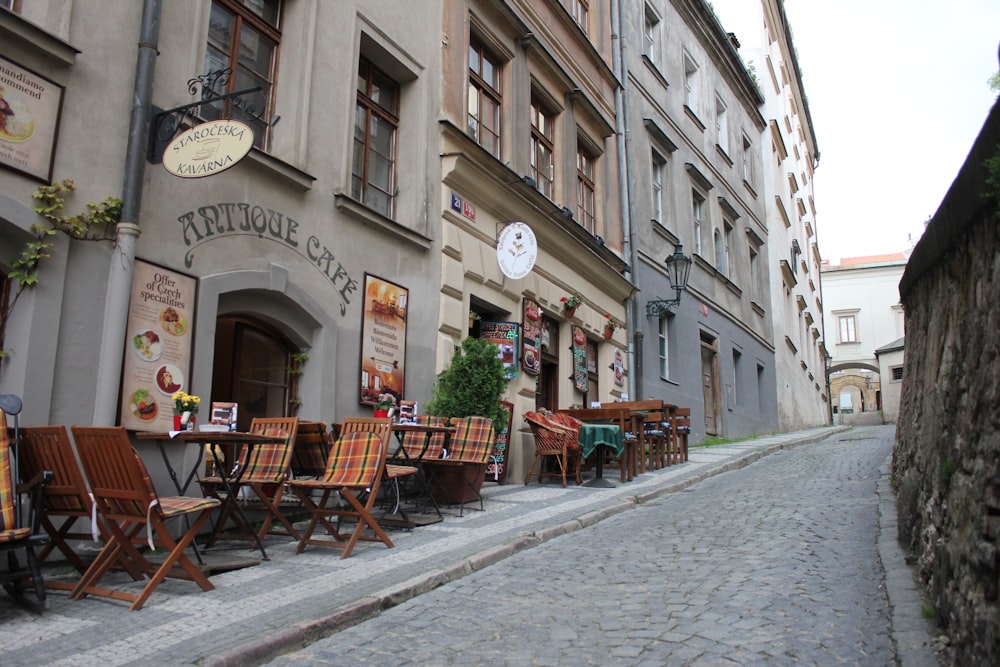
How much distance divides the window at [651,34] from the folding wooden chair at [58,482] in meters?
17.0

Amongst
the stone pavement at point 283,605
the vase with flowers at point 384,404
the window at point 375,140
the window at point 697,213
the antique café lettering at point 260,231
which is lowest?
the stone pavement at point 283,605

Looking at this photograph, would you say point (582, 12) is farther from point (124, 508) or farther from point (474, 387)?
point (124, 508)

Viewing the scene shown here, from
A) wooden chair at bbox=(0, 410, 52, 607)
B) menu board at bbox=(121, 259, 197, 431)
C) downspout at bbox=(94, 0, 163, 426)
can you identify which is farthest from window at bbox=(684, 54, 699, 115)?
wooden chair at bbox=(0, 410, 52, 607)

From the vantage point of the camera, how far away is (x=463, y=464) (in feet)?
27.8

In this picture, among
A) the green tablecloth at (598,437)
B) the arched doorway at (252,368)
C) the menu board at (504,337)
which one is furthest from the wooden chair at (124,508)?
the menu board at (504,337)

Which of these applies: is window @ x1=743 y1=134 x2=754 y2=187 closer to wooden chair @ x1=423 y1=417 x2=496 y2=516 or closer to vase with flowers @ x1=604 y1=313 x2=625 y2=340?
vase with flowers @ x1=604 y1=313 x2=625 y2=340

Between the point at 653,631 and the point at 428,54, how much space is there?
865cm

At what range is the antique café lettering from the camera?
712 cm

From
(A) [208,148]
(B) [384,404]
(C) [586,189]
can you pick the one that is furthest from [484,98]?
(A) [208,148]

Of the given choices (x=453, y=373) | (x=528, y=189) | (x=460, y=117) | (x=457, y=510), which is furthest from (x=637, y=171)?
(x=457, y=510)

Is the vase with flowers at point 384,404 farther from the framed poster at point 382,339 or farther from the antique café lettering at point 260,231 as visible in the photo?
the antique café lettering at point 260,231

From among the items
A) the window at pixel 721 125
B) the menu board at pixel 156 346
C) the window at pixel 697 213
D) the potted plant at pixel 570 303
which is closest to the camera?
the menu board at pixel 156 346

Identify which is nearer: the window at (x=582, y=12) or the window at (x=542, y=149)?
the window at (x=542, y=149)

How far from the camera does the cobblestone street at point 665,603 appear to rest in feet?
13.2
